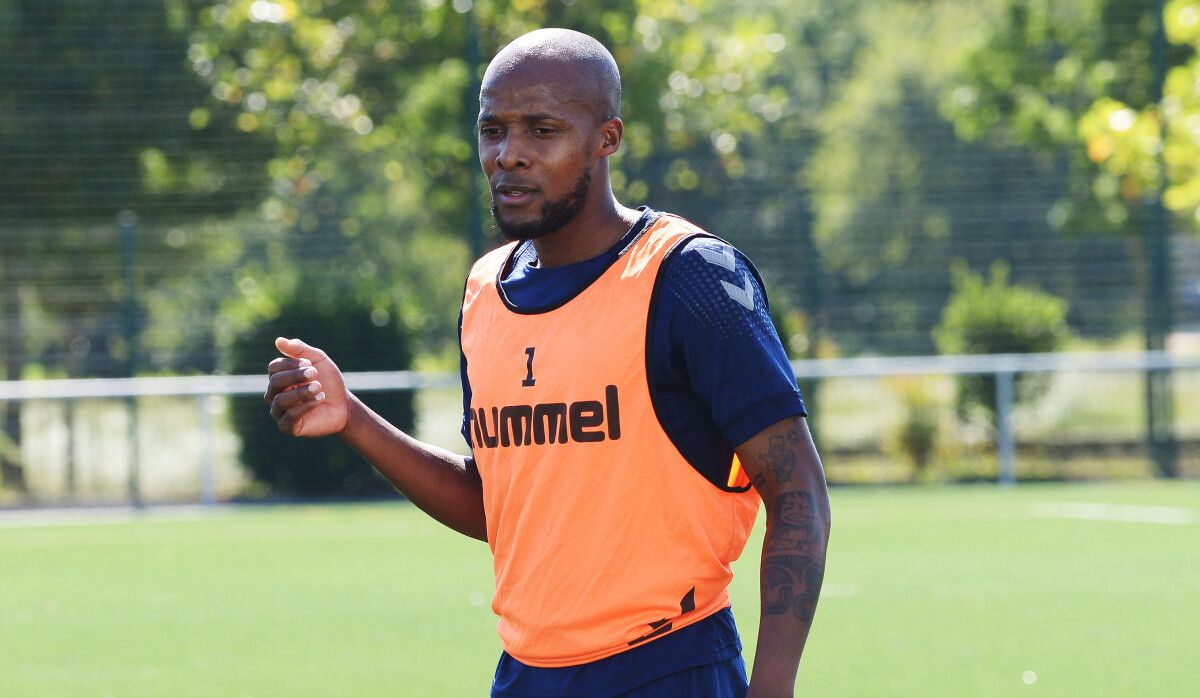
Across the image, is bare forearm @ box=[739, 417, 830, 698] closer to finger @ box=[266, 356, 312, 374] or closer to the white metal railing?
finger @ box=[266, 356, 312, 374]

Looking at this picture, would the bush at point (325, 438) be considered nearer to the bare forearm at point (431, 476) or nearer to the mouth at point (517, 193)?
the bare forearm at point (431, 476)

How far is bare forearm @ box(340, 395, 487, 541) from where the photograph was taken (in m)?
3.10

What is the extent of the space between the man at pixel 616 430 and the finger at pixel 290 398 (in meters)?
0.33

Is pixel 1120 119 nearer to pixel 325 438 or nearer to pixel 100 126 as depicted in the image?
pixel 325 438

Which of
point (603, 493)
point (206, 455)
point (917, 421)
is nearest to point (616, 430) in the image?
point (603, 493)

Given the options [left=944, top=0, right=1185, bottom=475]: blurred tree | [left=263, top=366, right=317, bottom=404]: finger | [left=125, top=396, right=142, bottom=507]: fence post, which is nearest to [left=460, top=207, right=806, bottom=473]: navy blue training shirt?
[left=263, top=366, right=317, bottom=404]: finger

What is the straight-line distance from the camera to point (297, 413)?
2900mm

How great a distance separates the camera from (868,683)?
6387 millimetres

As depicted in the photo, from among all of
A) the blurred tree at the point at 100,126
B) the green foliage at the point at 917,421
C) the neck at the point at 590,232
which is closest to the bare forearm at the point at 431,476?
the neck at the point at 590,232

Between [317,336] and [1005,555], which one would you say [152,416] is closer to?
[317,336]

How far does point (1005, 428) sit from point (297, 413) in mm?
12832

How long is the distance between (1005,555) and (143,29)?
431 inches

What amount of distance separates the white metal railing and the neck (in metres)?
11.9

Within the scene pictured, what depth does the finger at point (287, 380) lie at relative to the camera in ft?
9.41
